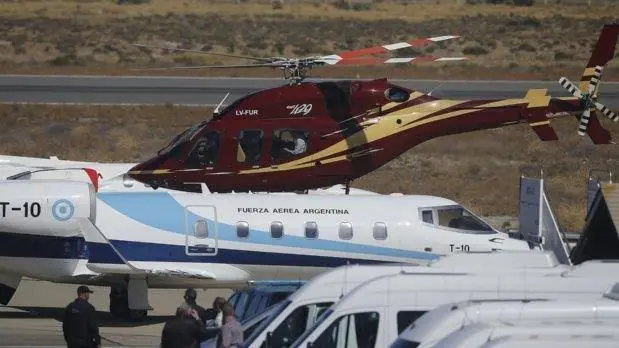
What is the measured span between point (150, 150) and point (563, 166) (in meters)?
12.6

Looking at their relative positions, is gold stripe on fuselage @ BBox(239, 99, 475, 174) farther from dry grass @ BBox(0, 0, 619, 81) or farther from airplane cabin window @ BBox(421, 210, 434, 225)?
dry grass @ BBox(0, 0, 619, 81)

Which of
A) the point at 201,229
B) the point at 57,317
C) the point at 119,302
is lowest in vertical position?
the point at 57,317

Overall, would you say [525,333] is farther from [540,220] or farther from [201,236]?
[201,236]

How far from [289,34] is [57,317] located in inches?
2369

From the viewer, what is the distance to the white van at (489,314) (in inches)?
370

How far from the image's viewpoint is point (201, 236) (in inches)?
864

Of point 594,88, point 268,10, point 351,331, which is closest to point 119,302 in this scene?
point 594,88

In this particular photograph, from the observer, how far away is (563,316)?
955 centimetres

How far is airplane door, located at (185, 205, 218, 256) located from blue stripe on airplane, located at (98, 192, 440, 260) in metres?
0.03

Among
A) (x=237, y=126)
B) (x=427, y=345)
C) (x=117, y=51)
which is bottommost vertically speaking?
(x=427, y=345)

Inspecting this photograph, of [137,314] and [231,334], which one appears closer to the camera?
[231,334]

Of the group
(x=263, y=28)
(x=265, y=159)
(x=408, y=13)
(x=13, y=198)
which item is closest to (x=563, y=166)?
(x=265, y=159)

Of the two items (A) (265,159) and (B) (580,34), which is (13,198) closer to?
(A) (265,159)

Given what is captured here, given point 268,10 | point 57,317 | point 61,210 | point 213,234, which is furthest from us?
point 268,10
